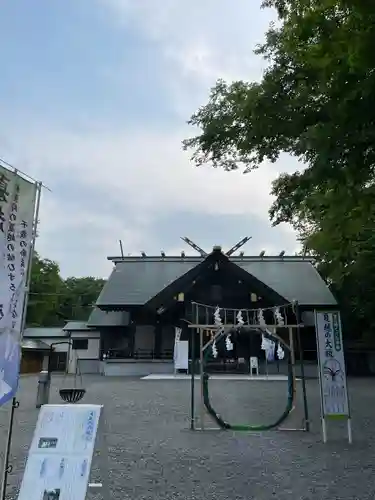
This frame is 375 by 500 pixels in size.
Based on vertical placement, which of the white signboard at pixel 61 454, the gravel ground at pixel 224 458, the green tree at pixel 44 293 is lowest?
the gravel ground at pixel 224 458

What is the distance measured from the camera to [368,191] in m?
6.44

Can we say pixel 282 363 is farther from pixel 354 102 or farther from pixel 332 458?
pixel 354 102

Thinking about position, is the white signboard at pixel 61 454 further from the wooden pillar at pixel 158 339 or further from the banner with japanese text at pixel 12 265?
the wooden pillar at pixel 158 339

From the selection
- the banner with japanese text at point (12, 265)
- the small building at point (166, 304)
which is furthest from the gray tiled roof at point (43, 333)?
the banner with japanese text at point (12, 265)

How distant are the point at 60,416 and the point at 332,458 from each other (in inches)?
129

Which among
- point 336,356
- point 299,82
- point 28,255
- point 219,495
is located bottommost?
point 219,495

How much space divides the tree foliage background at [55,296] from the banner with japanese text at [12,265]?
95.2 feet

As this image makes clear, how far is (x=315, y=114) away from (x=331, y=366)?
11.4 feet

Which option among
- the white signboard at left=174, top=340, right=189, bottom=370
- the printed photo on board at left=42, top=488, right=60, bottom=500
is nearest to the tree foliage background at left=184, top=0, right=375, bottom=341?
the printed photo on board at left=42, top=488, right=60, bottom=500

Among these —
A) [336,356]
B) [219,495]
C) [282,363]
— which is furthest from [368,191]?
[282,363]

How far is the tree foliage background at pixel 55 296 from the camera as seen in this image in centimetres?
3547

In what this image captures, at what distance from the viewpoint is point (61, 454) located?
2719mm

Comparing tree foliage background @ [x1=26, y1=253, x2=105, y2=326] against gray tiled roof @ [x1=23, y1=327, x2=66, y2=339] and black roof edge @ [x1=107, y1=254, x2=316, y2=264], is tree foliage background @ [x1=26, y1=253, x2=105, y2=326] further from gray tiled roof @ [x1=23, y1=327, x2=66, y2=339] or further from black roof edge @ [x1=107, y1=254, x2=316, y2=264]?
black roof edge @ [x1=107, y1=254, x2=316, y2=264]

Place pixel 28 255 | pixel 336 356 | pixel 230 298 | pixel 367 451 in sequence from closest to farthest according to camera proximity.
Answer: pixel 28 255
pixel 367 451
pixel 336 356
pixel 230 298
